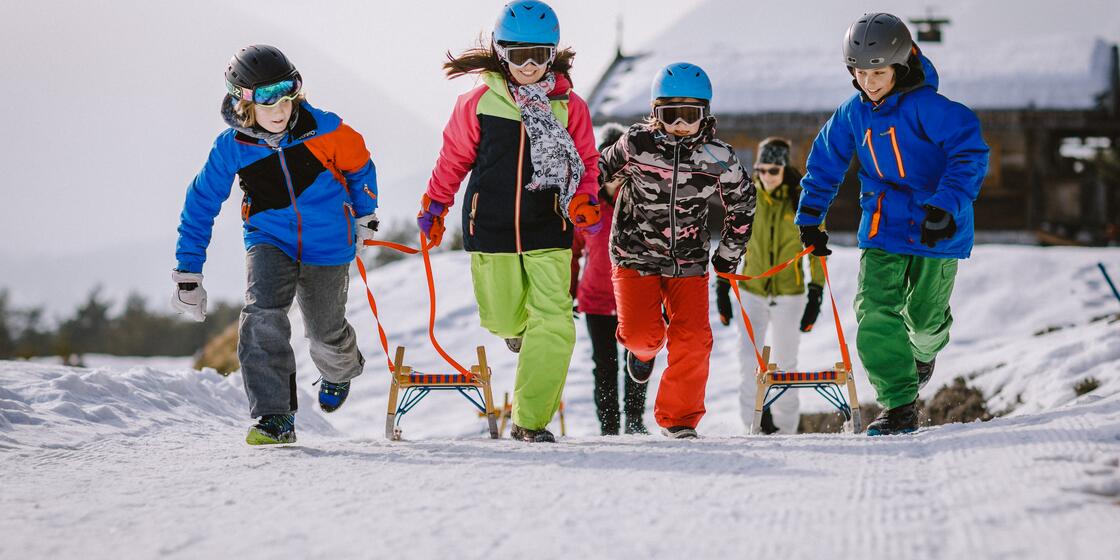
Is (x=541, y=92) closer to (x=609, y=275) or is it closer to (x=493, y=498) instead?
(x=609, y=275)

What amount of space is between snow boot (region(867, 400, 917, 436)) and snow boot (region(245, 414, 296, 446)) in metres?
2.73

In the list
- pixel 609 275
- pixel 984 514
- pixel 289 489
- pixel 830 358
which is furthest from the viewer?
pixel 830 358

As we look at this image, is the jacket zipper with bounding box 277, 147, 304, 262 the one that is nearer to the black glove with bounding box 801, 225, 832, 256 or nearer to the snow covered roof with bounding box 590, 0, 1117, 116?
the black glove with bounding box 801, 225, 832, 256

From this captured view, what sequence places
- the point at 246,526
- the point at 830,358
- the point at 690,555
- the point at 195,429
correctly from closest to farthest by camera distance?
the point at 690,555
the point at 246,526
the point at 195,429
the point at 830,358

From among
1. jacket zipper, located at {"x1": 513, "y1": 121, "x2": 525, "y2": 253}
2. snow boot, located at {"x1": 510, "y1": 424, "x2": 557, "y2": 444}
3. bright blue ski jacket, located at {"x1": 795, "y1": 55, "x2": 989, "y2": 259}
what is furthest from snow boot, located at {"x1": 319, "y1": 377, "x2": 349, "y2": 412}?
bright blue ski jacket, located at {"x1": 795, "y1": 55, "x2": 989, "y2": 259}

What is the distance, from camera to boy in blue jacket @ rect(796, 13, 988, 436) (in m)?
4.95

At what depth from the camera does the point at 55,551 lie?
2908mm

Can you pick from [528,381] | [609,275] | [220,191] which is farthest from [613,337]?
[220,191]

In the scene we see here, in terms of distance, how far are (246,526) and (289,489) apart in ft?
1.79

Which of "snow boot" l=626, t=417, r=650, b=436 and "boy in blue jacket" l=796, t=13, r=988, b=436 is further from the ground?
"boy in blue jacket" l=796, t=13, r=988, b=436

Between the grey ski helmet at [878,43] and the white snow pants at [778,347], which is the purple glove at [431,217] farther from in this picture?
the white snow pants at [778,347]

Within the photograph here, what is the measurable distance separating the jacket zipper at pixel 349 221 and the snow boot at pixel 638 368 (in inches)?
66.1

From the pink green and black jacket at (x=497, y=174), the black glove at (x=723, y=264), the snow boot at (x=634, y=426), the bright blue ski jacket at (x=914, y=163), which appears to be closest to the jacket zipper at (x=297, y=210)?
the pink green and black jacket at (x=497, y=174)

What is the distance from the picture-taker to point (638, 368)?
232 inches
